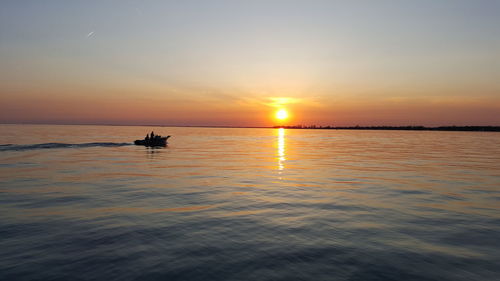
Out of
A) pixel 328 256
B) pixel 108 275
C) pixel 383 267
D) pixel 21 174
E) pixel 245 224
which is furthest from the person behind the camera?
A: pixel 21 174

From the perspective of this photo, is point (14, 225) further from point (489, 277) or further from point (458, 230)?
point (458, 230)

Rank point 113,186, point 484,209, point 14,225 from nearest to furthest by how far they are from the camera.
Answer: point 14,225
point 484,209
point 113,186

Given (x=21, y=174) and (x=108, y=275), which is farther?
(x=21, y=174)

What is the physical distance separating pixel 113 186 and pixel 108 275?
14091mm

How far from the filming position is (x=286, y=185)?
22516mm

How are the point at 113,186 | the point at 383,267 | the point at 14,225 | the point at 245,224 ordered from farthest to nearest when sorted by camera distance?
the point at 113,186 < the point at 245,224 < the point at 14,225 < the point at 383,267

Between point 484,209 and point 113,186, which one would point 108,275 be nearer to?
point 113,186

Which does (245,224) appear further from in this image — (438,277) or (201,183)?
(201,183)

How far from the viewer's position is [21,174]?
2564 cm

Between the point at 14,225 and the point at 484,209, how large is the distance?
71.3ft

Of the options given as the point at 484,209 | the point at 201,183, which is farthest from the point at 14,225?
the point at 484,209

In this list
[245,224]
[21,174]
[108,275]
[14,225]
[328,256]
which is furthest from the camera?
[21,174]

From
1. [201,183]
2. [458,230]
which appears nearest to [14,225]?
[201,183]

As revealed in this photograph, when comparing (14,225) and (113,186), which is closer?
(14,225)
